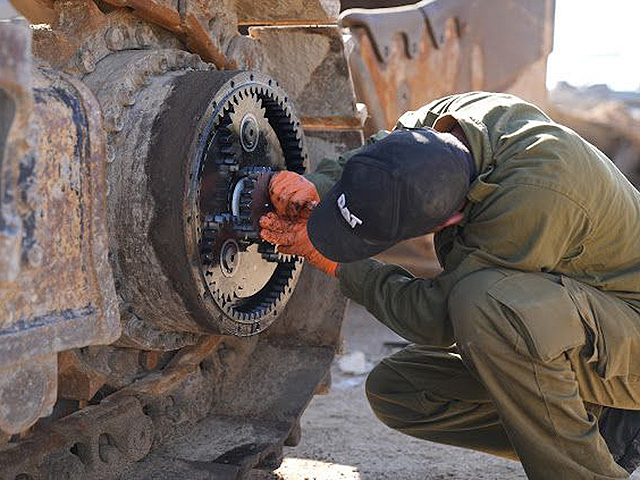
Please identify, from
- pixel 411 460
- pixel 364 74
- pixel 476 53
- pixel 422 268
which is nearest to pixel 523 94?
pixel 476 53

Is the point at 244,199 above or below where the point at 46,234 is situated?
below

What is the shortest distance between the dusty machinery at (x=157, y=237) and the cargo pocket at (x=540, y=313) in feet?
2.28

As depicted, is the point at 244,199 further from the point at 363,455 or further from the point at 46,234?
the point at 363,455

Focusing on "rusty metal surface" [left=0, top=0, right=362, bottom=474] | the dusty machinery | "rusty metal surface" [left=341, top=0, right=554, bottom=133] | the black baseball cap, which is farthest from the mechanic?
"rusty metal surface" [left=341, top=0, right=554, bottom=133]

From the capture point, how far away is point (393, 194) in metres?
2.31

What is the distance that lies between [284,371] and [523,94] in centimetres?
303

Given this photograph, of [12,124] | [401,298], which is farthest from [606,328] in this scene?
[12,124]

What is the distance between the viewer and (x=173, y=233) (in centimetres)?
241

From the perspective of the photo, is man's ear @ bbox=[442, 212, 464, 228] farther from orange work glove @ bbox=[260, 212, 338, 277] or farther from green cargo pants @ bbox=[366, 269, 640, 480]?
orange work glove @ bbox=[260, 212, 338, 277]

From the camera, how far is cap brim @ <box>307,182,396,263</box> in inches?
94.7

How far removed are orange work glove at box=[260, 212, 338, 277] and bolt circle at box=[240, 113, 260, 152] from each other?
19 cm

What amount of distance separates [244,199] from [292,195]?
0.13 meters

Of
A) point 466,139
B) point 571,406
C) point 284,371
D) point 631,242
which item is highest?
point 466,139

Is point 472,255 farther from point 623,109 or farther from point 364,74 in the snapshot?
point 623,109
